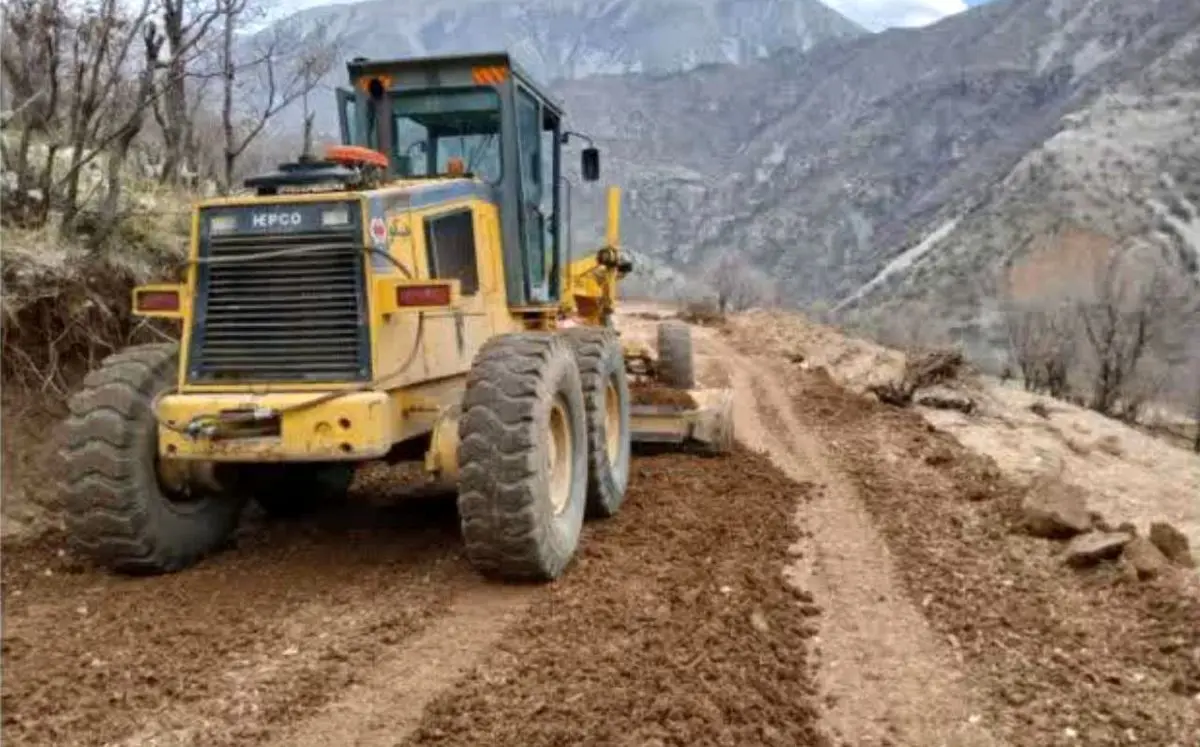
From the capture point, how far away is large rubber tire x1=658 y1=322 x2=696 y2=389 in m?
11.3

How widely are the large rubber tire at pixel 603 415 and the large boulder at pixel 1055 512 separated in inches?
98.1

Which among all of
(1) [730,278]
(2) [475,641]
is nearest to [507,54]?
(2) [475,641]

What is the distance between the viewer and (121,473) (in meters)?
5.92

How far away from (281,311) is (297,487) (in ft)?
6.02

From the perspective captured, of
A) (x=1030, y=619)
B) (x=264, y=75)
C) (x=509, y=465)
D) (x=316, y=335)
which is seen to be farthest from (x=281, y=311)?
(x=264, y=75)

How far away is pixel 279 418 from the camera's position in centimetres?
580

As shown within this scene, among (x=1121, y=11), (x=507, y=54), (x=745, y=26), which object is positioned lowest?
(x=507, y=54)

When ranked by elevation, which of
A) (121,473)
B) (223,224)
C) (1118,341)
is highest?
(223,224)

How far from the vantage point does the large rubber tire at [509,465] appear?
5.68 m

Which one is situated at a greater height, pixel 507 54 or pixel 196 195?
pixel 507 54

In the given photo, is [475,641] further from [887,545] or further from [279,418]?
[887,545]

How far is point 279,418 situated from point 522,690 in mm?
1993

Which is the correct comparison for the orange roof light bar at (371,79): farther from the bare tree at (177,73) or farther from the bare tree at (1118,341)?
the bare tree at (1118,341)

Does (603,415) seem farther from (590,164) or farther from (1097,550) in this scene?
(590,164)
